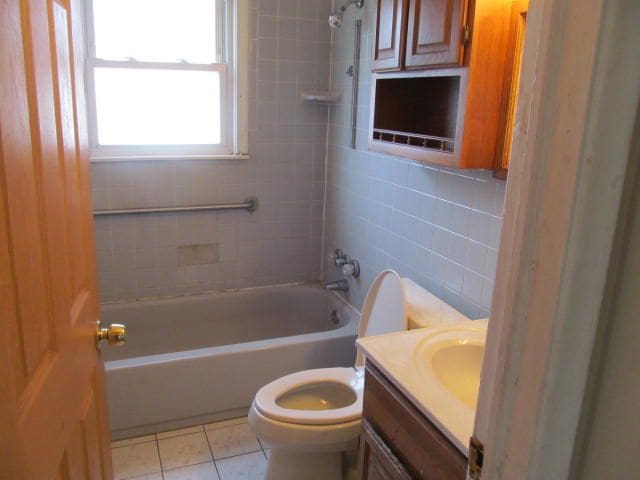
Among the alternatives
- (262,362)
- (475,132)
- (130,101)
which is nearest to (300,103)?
(130,101)

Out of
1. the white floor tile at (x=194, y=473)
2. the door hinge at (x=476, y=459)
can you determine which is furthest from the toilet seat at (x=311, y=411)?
the door hinge at (x=476, y=459)

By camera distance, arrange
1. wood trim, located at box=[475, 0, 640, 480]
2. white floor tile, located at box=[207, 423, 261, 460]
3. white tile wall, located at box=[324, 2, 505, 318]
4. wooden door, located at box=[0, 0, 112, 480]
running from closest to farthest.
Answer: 1. wood trim, located at box=[475, 0, 640, 480]
2. wooden door, located at box=[0, 0, 112, 480]
3. white tile wall, located at box=[324, 2, 505, 318]
4. white floor tile, located at box=[207, 423, 261, 460]

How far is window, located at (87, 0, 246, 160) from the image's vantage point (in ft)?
8.57

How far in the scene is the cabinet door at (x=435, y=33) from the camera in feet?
4.75

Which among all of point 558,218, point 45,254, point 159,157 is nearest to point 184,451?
point 159,157

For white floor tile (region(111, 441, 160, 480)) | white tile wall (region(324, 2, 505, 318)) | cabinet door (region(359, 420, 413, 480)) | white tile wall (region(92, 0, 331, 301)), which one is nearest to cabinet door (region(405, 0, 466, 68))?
white tile wall (region(324, 2, 505, 318))

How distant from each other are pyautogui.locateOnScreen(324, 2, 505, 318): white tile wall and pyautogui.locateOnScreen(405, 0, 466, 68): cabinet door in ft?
1.44

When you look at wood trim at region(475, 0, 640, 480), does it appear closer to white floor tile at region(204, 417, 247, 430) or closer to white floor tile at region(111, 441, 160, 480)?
white floor tile at region(111, 441, 160, 480)

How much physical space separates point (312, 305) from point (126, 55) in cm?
167

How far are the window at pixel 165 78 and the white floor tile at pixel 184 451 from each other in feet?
4.59

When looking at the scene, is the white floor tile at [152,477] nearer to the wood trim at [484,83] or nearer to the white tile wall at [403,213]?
the white tile wall at [403,213]

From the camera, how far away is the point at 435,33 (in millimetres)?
1532

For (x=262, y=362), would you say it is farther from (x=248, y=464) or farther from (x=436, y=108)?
(x=436, y=108)

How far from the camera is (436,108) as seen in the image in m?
1.90
